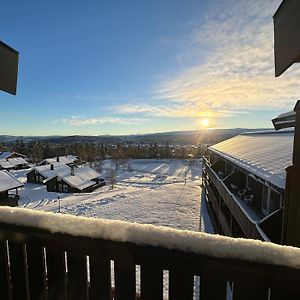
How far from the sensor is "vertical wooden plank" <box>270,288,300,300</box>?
1.01 metres

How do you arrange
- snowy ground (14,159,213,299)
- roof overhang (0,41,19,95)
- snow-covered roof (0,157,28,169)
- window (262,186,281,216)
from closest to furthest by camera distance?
roof overhang (0,41,19,95) → window (262,186,281,216) → snowy ground (14,159,213,299) → snow-covered roof (0,157,28,169)

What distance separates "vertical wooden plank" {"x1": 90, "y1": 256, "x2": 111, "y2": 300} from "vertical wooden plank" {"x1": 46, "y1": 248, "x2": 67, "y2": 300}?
0.20m

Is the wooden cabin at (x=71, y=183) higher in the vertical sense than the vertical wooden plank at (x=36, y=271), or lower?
lower

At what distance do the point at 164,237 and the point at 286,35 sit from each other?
1359 mm

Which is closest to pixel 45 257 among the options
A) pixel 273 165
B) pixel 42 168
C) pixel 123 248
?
pixel 123 248

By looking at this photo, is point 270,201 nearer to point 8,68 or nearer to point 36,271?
point 36,271

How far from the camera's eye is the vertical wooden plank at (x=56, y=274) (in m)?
1.45

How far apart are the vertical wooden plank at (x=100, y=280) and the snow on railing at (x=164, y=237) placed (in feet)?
0.60

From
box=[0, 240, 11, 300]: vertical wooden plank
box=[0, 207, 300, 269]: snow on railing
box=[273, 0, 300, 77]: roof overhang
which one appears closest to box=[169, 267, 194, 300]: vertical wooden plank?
box=[0, 207, 300, 269]: snow on railing

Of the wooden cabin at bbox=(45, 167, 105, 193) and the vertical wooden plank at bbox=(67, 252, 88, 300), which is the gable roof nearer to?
the wooden cabin at bbox=(45, 167, 105, 193)

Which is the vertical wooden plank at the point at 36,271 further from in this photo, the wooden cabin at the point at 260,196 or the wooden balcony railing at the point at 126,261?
the wooden cabin at the point at 260,196

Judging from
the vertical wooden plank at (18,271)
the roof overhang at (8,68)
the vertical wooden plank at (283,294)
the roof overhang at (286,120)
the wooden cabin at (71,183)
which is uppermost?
the roof overhang at (8,68)

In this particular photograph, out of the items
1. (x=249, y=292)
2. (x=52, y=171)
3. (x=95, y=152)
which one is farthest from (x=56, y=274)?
(x=95, y=152)

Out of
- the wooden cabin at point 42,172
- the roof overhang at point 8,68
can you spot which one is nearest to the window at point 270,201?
the roof overhang at point 8,68
